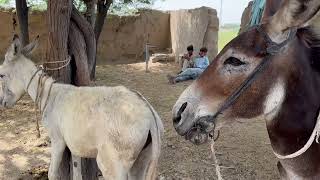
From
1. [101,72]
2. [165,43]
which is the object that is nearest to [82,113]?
[101,72]

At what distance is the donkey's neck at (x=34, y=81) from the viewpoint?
11.9 feet

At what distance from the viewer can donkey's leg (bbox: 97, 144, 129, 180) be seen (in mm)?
3197

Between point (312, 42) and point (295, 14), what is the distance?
266 millimetres

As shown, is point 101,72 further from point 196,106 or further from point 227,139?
point 196,106

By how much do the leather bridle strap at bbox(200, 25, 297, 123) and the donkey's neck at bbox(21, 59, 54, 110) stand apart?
2218mm

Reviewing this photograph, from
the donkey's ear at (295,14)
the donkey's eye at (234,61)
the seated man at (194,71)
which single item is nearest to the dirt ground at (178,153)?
the seated man at (194,71)

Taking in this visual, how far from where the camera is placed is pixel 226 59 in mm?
1702

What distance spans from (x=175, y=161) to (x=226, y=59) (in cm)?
336

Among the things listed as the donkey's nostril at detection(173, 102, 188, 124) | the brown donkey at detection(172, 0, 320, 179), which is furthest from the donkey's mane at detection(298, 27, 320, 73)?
the donkey's nostril at detection(173, 102, 188, 124)

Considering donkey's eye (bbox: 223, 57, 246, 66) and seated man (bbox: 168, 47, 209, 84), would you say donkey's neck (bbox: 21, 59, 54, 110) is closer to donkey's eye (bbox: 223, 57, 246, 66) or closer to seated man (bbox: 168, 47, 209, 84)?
donkey's eye (bbox: 223, 57, 246, 66)

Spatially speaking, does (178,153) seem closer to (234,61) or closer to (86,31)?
(86,31)

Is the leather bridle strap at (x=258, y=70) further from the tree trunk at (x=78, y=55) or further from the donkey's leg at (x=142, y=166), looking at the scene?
the tree trunk at (x=78, y=55)

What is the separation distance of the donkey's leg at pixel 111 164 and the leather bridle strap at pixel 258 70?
160cm

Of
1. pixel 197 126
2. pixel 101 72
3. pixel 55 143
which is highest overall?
pixel 197 126
